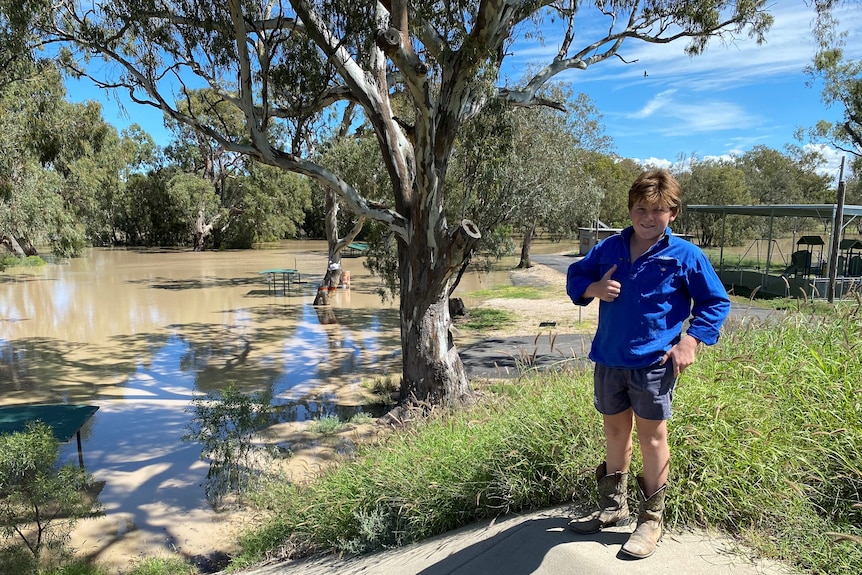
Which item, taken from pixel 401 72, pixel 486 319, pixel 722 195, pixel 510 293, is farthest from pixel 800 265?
pixel 722 195

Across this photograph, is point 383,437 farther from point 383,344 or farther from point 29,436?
point 383,344

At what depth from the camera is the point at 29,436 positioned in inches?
199

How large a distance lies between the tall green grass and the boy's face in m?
0.90

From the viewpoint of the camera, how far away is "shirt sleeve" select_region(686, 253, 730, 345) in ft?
7.66

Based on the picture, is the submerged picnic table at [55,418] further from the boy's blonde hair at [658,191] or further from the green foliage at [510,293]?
the green foliage at [510,293]

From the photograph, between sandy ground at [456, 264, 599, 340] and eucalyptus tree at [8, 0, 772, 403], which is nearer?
eucalyptus tree at [8, 0, 772, 403]

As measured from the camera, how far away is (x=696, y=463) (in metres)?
2.60

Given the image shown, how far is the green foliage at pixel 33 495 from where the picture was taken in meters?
4.61

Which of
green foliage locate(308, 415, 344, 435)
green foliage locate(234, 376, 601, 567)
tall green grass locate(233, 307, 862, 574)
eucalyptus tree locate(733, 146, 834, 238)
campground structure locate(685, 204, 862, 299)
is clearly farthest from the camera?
eucalyptus tree locate(733, 146, 834, 238)

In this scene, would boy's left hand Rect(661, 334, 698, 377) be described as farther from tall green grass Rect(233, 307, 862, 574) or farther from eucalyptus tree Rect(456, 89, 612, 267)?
eucalyptus tree Rect(456, 89, 612, 267)

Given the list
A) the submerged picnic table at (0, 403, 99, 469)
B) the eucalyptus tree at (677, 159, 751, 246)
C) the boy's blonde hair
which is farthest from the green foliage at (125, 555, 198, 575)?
the eucalyptus tree at (677, 159, 751, 246)

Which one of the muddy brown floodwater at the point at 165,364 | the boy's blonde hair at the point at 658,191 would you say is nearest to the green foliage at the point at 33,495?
the muddy brown floodwater at the point at 165,364

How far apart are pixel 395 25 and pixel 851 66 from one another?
69.0ft

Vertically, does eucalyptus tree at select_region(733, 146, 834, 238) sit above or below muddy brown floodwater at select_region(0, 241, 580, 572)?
above
